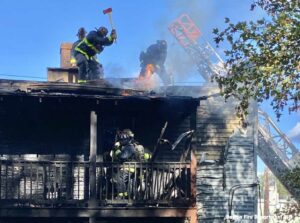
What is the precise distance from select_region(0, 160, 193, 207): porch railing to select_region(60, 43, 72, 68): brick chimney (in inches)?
234

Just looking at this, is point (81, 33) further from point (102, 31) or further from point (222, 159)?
point (222, 159)

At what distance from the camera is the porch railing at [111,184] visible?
1241 cm

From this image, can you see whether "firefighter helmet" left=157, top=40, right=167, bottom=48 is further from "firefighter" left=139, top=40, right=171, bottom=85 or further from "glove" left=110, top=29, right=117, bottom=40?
"glove" left=110, top=29, right=117, bottom=40

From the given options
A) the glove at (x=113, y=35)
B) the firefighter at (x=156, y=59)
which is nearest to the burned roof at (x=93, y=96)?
the glove at (x=113, y=35)

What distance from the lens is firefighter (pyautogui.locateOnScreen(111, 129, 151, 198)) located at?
12578 millimetres

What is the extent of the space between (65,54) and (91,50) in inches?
115

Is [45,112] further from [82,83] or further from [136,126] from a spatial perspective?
[136,126]

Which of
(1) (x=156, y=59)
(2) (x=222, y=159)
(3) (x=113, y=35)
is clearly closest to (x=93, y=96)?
(3) (x=113, y=35)

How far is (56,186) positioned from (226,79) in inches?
179

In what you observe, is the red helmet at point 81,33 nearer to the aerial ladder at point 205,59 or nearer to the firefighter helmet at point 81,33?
the firefighter helmet at point 81,33

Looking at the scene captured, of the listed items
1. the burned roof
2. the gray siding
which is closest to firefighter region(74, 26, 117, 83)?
the burned roof

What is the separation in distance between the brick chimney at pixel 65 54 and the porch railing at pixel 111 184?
595 cm

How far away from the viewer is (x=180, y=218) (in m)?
13.3

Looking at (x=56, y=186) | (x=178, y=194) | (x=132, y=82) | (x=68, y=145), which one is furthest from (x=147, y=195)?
(x=132, y=82)
